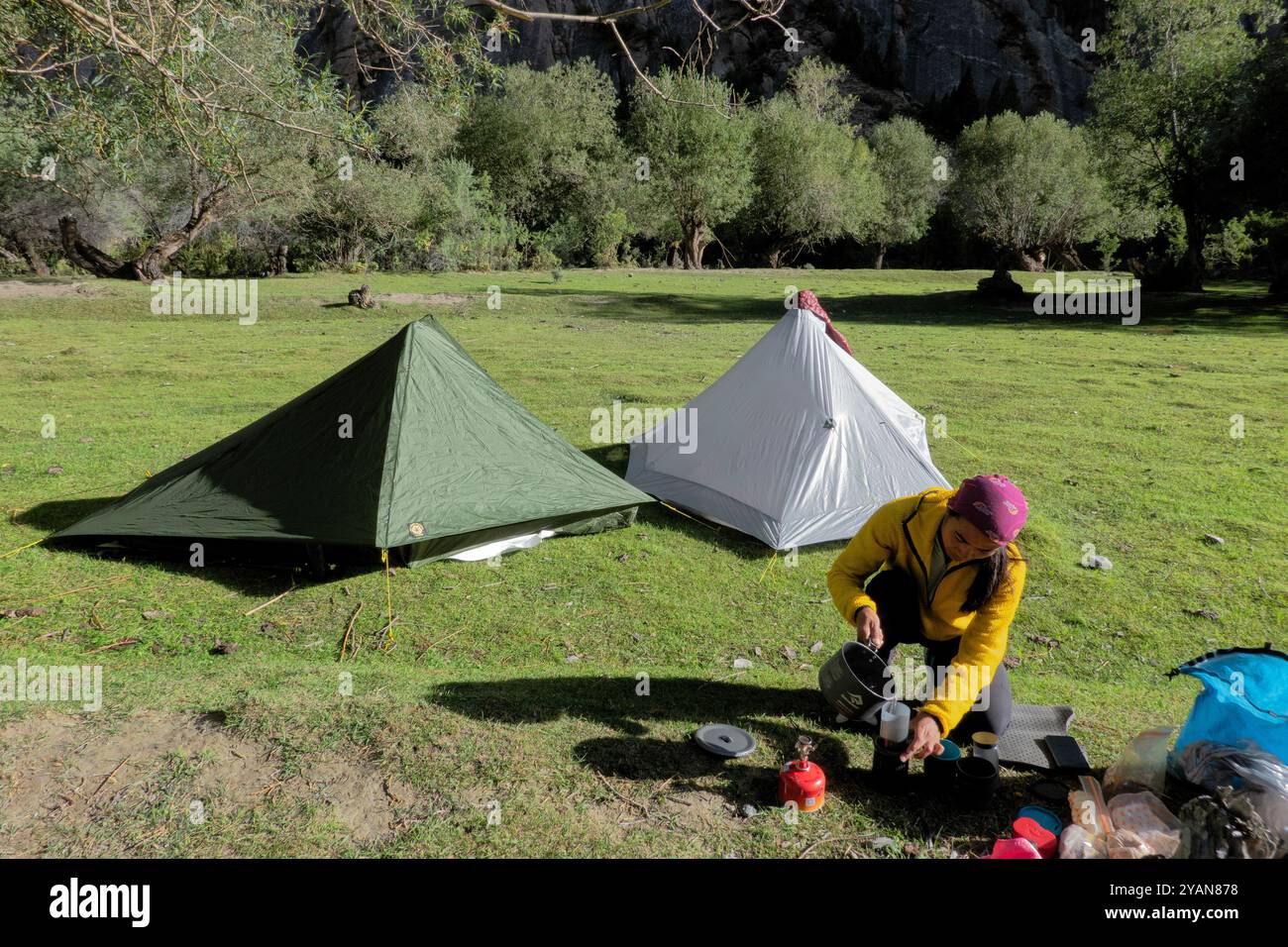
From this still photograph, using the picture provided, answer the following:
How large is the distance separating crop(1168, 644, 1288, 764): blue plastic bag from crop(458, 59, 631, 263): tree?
40.3 meters

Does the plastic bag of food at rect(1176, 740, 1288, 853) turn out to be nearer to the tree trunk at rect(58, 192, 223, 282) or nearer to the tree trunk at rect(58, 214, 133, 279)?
the tree trunk at rect(58, 192, 223, 282)

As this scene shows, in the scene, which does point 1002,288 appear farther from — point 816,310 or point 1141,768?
point 1141,768

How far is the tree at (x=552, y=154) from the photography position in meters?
41.8

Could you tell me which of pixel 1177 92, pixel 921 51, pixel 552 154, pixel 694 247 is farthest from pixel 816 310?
pixel 921 51

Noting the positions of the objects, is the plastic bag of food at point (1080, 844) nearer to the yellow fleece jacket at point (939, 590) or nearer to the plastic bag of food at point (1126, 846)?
the plastic bag of food at point (1126, 846)

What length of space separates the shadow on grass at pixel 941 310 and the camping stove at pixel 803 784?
21.0 meters

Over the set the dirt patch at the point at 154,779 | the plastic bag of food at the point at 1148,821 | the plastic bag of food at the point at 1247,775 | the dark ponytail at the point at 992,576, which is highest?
the dark ponytail at the point at 992,576

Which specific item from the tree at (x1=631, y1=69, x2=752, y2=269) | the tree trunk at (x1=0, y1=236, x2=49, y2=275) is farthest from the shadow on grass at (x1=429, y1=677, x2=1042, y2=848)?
the tree at (x1=631, y1=69, x2=752, y2=269)

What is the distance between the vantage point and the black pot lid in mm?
4324

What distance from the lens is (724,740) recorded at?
4.45 metres

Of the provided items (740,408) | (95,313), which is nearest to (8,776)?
(740,408)

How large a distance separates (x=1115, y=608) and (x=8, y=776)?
24.9 ft

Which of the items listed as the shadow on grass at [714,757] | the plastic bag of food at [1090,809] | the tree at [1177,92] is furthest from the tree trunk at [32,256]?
the tree at [1177,92]

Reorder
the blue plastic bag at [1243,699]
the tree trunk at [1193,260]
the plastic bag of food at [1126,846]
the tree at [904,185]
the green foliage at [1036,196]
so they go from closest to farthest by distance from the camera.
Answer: the plastic bag of food at [1126,846] → the blue plastic bag at [1243,699] → the tree trunk at [1193,260] → the green foliage at [1036,196] → the tree at [904,185]
